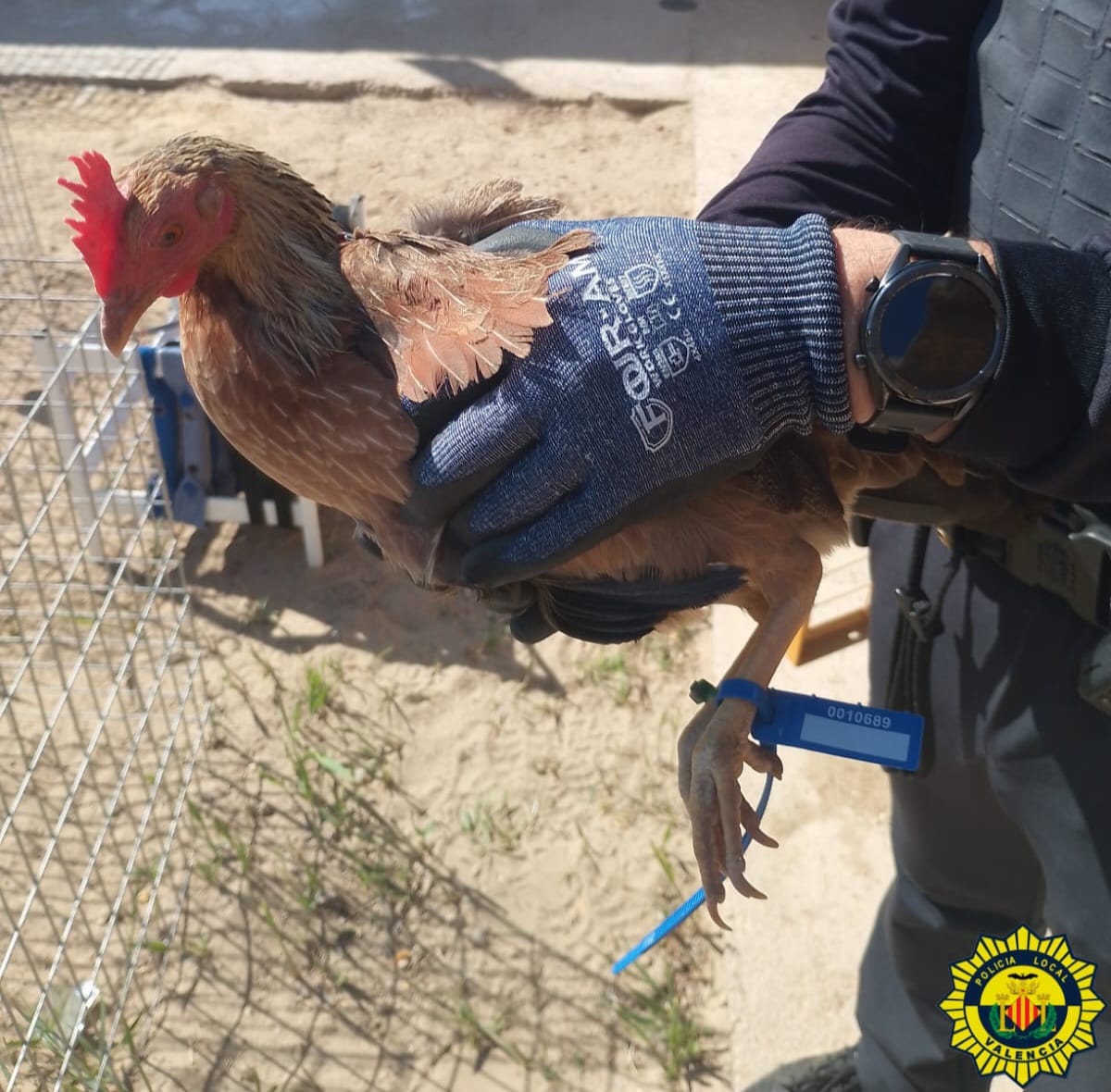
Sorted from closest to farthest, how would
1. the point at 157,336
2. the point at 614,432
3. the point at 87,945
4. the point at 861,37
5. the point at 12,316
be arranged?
the point at 614,432, the point at 861,37, the point at 87,945, the point at 157,336, the point at 12,316

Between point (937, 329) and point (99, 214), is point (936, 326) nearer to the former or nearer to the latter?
point (937, 329)

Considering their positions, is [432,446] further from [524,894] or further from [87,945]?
[87,945]

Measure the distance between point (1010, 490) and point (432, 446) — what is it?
2.95ft

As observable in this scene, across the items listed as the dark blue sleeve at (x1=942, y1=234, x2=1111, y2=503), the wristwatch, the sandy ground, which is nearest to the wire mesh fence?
the sandy ground

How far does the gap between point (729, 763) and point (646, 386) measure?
562mm

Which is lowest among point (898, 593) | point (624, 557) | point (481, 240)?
point (898, 593)

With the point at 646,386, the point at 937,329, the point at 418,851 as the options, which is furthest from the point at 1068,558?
the point at 418,851

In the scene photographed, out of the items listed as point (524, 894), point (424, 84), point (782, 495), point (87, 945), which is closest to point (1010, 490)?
point (782, 495)

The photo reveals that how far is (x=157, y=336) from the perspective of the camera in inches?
149

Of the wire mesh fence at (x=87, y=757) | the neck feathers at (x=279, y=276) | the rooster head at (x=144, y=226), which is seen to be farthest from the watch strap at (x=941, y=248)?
the wire mesh fence at (x=87, y=757)

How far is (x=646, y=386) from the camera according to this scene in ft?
4.38

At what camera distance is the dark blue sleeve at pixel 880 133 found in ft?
5.70

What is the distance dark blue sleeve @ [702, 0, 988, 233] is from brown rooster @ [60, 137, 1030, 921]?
0.43m

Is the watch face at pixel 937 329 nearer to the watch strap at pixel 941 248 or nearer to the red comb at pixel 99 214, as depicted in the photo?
the watch strap at pixel 941 248
